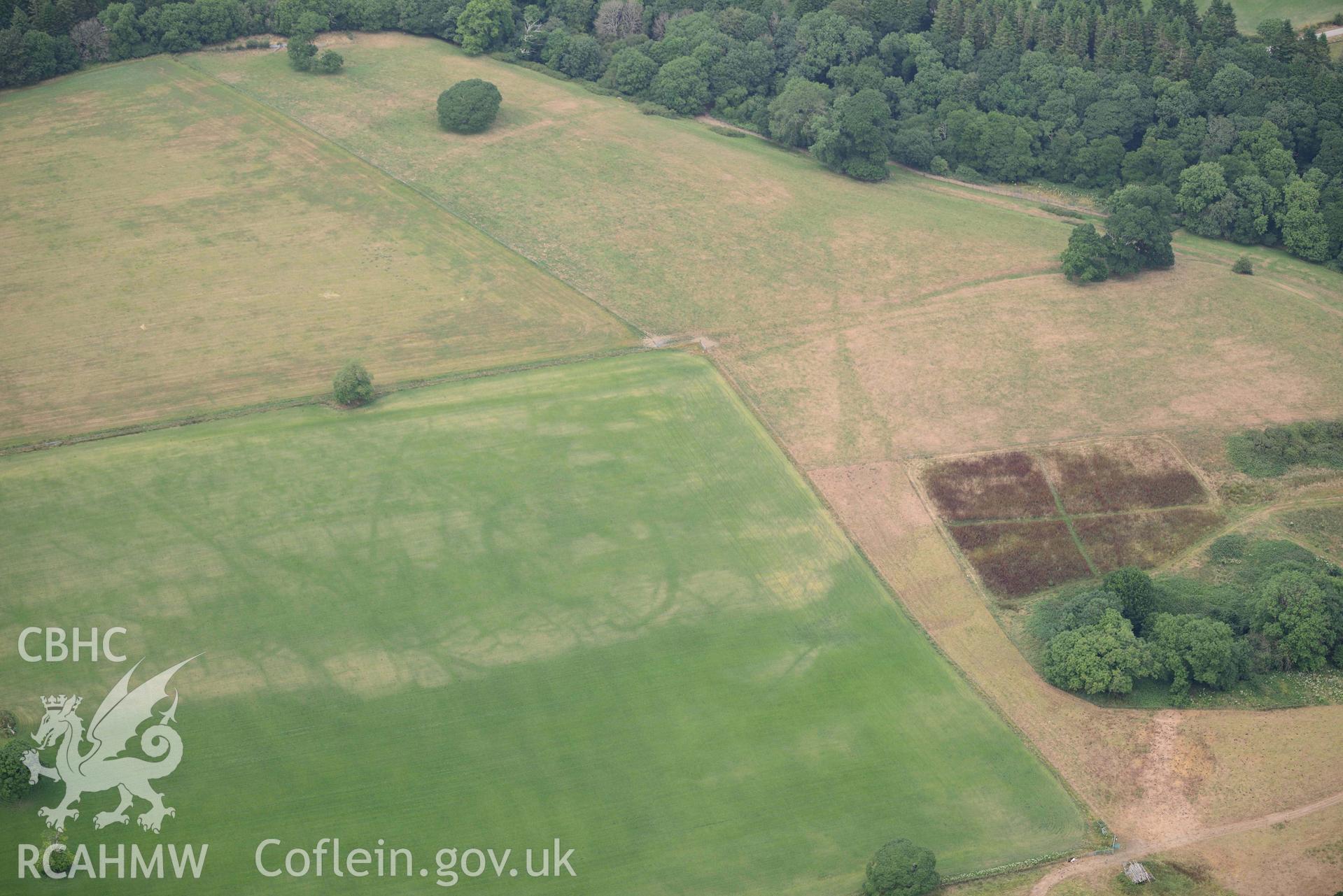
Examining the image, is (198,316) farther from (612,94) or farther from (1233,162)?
(1233,162)

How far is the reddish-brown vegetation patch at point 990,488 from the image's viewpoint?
91.2 metres

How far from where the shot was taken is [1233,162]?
126 metres

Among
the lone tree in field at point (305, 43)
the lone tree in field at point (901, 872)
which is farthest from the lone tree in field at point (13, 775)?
the lone tree in field at point (305, 43)

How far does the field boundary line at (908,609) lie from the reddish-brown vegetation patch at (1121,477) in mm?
11212

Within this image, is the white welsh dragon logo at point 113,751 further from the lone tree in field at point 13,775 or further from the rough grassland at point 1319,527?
the rough grassland at point 1319,527

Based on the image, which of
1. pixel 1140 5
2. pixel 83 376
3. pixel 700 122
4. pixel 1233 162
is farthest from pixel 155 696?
pixel 1140 5

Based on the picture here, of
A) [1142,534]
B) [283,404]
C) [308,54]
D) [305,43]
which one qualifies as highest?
[305,43]

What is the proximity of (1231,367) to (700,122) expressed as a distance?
67227 millimetres

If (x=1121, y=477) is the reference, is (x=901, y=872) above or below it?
below

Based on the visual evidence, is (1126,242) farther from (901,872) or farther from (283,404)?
(283,404)

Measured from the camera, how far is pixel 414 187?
5084 inches

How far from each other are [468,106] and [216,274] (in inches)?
1498

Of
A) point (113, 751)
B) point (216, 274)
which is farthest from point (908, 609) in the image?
point (216, 274)

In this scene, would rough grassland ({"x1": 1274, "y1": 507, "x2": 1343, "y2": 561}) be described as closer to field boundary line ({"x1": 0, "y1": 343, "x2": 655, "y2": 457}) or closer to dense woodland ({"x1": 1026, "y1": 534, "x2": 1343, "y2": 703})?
dense woodland ({"x1": 1026, "y1": 534, "x2": 1343, "y2": 703})
